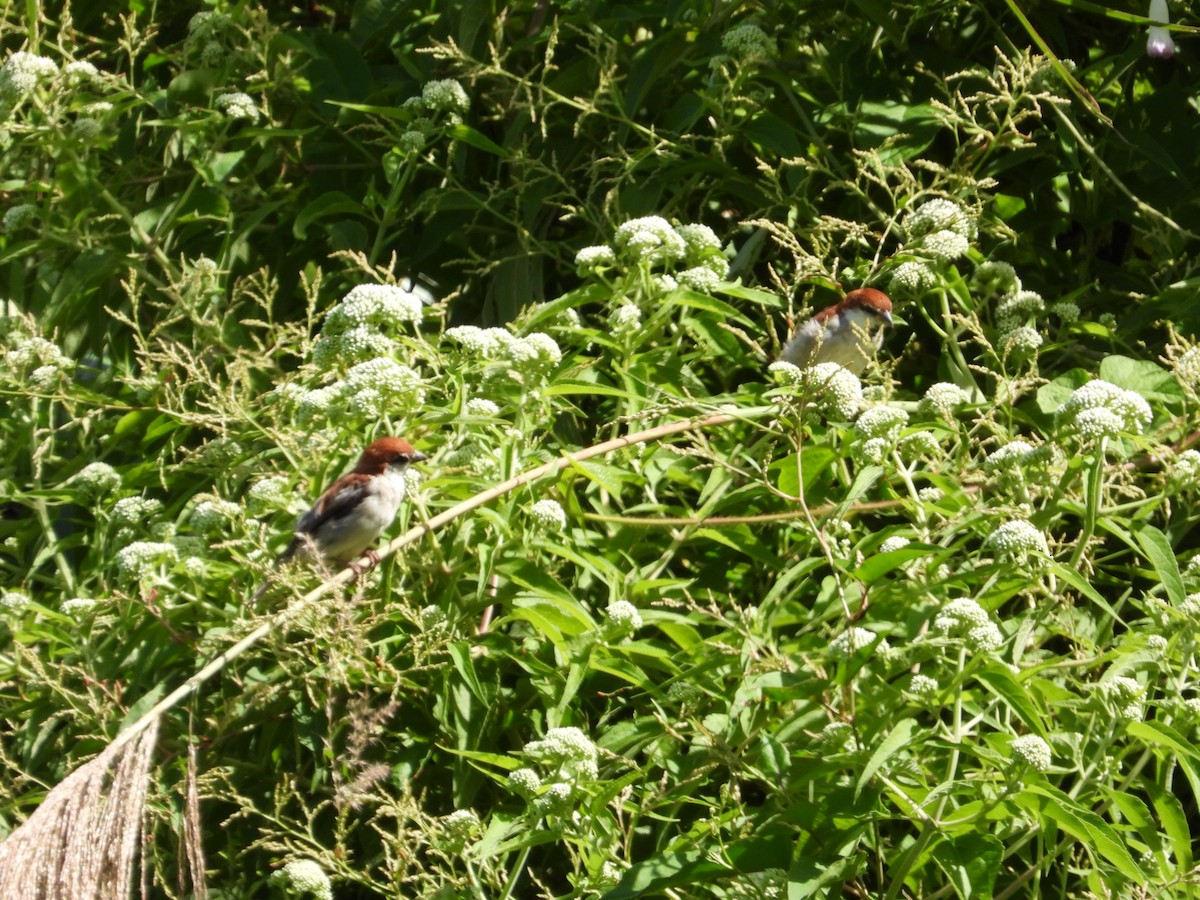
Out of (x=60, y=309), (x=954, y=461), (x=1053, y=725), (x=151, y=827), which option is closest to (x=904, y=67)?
(x=954, y=461)

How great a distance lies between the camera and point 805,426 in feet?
10.4

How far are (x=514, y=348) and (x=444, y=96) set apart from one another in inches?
45.9

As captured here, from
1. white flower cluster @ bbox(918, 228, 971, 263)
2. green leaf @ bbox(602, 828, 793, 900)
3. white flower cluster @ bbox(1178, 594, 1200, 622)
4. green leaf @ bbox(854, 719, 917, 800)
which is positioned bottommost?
green leaf @ bbox(602, 828, 793, 900)

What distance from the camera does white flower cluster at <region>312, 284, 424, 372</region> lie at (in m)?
3.44

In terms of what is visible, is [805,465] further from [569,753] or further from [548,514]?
[569,753]

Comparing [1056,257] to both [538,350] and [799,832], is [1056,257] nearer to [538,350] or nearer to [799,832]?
[538,350]

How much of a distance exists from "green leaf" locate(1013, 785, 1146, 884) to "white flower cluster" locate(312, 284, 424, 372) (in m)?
1.64

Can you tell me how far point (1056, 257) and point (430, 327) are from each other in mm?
1783

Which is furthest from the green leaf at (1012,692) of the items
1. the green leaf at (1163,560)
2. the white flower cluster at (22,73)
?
the white flower cluster at (22,73)

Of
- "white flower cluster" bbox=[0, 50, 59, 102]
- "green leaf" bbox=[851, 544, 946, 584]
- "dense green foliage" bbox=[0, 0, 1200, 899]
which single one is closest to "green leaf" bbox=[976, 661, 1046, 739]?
"dense green foliage" bbox=[0, 0, 1200, 899]

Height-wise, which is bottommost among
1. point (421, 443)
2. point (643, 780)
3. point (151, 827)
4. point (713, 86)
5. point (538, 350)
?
point (151, 827)

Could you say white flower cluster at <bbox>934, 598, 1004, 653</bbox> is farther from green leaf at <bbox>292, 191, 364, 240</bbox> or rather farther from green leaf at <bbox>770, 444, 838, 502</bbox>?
green leaf at <bbox>292, 191, 364, 240</bbox>

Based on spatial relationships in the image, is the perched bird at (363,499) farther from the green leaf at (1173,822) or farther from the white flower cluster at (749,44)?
the green leaf at (1173,822)

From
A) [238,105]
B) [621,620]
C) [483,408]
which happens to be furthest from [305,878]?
[238,105]
